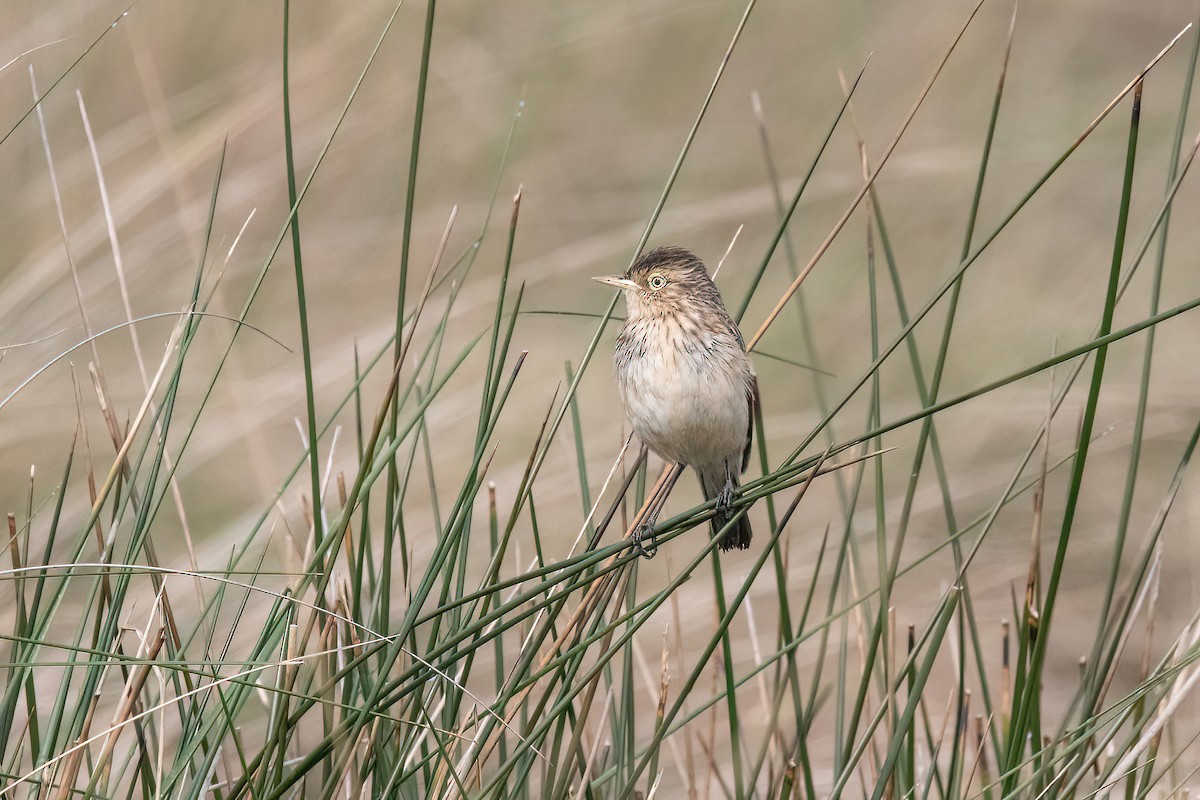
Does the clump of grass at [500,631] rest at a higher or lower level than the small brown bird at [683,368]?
lower

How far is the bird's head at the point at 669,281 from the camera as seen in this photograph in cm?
379

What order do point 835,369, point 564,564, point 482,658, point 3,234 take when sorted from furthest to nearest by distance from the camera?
1. point 835,369
2. point 3,234
3. point 482,658
4. point 564,564

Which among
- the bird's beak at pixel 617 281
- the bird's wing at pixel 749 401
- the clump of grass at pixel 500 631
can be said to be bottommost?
the clump of grass at pixel 500 631

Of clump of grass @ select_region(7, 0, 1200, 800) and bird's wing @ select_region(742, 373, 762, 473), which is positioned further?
bird's wing @ select_region(742, 373, 762, 473)

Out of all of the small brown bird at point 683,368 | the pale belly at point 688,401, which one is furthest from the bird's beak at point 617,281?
the pale belly at point 688,401

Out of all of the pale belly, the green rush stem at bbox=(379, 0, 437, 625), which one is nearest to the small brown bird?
the pale belly

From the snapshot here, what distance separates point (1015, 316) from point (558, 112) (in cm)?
375

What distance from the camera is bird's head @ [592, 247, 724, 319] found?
3.79 meters

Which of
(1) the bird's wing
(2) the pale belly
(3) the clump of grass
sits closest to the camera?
(3) the clump of grass

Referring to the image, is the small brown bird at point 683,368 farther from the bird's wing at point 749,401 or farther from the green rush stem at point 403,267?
the green rush stem at point 403,267

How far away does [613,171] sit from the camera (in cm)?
988

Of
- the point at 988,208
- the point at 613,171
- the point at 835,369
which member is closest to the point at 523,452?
the point at 835,369

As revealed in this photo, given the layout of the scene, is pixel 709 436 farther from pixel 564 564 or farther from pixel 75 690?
pixel 75 690

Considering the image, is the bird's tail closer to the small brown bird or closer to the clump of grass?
the small brown bird
